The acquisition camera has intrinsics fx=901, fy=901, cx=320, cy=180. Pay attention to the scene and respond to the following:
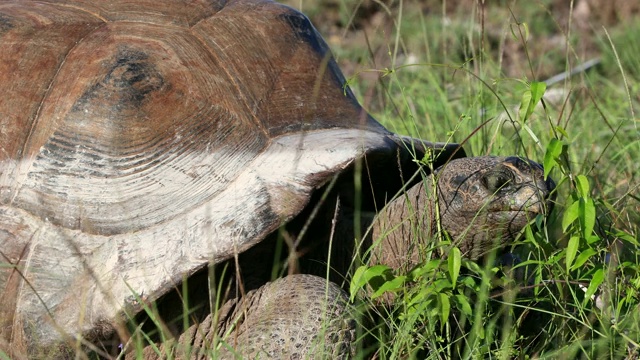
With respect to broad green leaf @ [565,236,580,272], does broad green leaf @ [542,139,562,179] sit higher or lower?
higher

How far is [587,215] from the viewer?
8.41 ft

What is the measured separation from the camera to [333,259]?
3.15 metres

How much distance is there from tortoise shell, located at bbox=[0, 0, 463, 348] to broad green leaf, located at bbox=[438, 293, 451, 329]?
51cm

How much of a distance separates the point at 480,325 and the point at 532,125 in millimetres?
2313

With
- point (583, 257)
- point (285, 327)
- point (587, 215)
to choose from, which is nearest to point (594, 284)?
point (583, 257)

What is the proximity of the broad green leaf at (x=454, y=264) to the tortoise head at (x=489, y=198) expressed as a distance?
15cm

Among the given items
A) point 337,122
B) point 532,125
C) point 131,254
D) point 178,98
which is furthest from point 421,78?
point 131,254

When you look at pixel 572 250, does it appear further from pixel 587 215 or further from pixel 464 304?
pixel 464 304

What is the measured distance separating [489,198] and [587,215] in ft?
0.99

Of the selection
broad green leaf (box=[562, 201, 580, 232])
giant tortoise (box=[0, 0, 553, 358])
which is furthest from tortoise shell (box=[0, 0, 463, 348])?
broad green leaf (box=[562, 201, 580, 232])

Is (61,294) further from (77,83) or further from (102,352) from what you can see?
(77,83)

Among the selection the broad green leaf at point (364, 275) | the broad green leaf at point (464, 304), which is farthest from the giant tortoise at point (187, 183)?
the broad green leaf at point (464, 304)

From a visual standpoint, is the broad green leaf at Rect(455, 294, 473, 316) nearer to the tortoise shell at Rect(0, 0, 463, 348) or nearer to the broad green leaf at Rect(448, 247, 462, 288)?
the broad green leaf at Rect(448, 247, 462, 288)

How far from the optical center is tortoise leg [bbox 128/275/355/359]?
257cm
